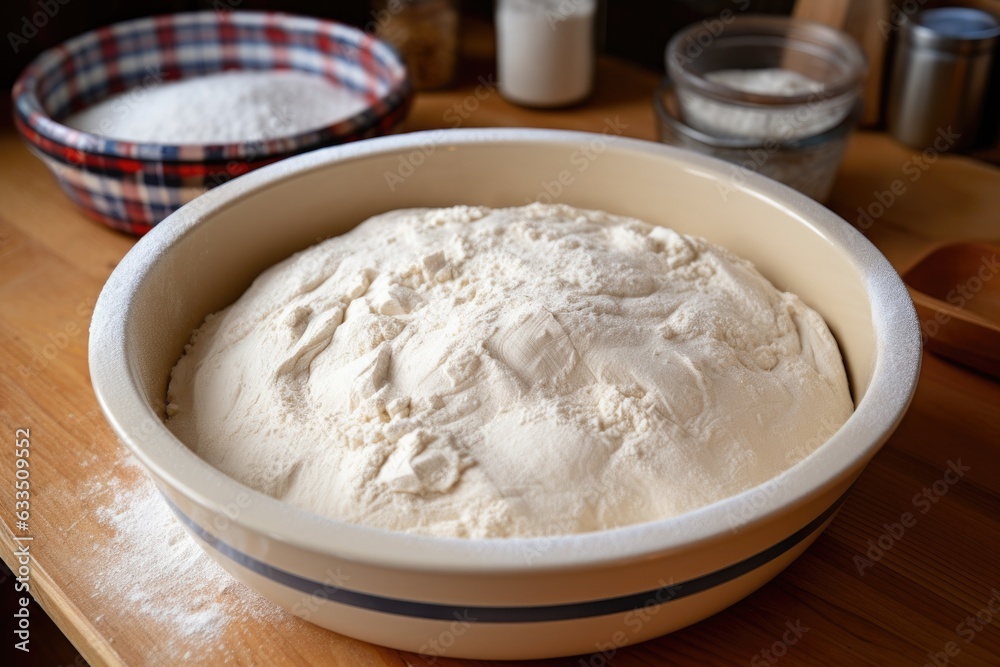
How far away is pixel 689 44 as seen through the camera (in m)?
1.34

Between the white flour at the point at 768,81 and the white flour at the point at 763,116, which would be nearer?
the white flour at the point at 763,116

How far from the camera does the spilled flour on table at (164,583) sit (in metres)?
0.71

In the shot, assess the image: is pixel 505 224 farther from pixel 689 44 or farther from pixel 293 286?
pixel 689 44

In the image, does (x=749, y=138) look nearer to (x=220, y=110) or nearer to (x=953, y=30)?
(x=953, y=30)

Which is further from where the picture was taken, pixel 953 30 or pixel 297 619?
pixel 953 30

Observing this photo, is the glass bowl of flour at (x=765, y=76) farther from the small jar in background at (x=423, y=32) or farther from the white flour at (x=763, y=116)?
the small jar in background at (x=423, y=32)

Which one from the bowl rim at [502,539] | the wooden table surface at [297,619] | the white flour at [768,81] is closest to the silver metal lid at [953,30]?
the white flour at [768,81]

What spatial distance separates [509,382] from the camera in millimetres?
712

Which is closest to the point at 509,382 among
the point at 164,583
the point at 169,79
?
the point at 164,583

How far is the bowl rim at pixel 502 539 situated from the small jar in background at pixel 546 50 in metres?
0.73

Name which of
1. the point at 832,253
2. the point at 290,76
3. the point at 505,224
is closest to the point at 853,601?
the point at 832,253

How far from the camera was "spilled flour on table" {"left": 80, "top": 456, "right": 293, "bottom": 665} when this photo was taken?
28.1 inches

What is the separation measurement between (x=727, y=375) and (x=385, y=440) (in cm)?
28

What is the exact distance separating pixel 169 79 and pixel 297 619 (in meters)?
1.05
